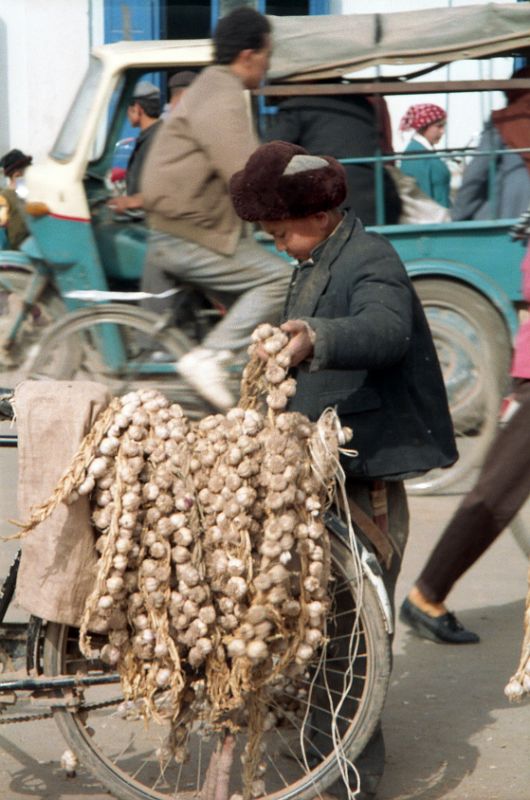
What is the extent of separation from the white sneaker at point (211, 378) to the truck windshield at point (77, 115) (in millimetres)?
1885

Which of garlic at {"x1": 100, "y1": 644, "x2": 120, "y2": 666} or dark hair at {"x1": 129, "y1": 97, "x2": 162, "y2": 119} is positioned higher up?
dark hair at {"x1": 129, "y1": 97, "x2": 162, "y2": 119}

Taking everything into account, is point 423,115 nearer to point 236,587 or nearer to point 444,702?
point 444,702

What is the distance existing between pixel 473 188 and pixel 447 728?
11.9ft

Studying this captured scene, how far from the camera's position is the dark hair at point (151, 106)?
7.05m

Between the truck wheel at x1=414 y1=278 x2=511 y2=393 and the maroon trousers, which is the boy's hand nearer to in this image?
the maroon trousers

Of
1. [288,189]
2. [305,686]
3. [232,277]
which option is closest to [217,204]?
[232,277]

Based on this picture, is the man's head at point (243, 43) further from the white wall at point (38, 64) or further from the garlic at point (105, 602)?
the white wall at point (38, 64)

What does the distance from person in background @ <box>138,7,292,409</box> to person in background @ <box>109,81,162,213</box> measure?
90cm

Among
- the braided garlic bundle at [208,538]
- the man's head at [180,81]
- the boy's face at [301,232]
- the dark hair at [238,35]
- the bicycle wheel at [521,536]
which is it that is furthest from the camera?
the man's head at [180,81]

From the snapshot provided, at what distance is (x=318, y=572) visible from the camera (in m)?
2.84

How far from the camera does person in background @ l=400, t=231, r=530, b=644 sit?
3.79m

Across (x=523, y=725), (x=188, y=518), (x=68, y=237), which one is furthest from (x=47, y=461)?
(x=68, y=237)

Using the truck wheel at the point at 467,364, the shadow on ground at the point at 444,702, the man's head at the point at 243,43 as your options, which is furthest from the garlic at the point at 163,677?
the man's head at the point at 243,43

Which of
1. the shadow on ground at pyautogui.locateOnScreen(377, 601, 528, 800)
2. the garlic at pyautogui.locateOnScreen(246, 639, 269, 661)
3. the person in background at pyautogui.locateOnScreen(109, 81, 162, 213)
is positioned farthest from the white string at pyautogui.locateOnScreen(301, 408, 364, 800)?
the person in background at pyautogui.locateOnScreen(109, 81, 162, 213)
